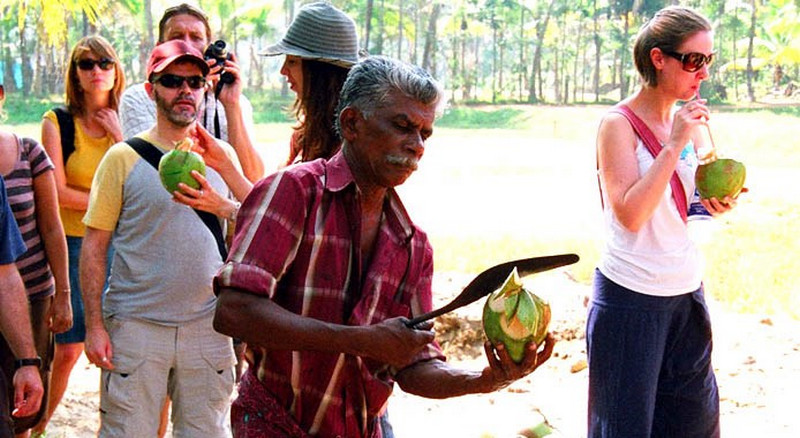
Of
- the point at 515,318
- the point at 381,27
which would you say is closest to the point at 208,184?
the point at 515,318

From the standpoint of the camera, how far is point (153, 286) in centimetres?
348

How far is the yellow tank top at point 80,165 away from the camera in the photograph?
467cm

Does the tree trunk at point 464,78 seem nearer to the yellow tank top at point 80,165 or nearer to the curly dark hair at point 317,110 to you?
the yellow tank top at point 80,165

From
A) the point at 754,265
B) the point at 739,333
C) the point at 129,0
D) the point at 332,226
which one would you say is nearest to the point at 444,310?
the point at 332,226

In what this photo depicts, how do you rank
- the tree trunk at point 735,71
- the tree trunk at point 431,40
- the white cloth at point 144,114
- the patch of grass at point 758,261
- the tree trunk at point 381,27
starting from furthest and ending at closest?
the tree trunk at point 381,27
the tree trunk at point 431,40
the tree trunk at point 735,71
the patch of grass at point 758,261
the white cloth at point 144,114

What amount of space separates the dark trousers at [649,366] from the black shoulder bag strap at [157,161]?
1.29m

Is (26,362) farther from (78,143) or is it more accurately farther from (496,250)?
(496,250)

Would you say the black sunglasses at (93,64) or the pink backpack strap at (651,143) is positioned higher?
the black sunglasses at (93,64)

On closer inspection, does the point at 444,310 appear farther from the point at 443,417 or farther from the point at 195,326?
the point at 443,417

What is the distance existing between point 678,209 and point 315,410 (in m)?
1.78

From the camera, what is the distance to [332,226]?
219 cm

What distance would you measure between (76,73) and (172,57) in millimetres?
1328

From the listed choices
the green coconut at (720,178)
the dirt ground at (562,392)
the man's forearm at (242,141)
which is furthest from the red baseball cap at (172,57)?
the dirt ground at (562,392)

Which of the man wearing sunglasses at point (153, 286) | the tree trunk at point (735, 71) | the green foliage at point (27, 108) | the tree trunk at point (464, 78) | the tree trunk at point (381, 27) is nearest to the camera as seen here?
the man wearing sunglasses at point (153, 286)
